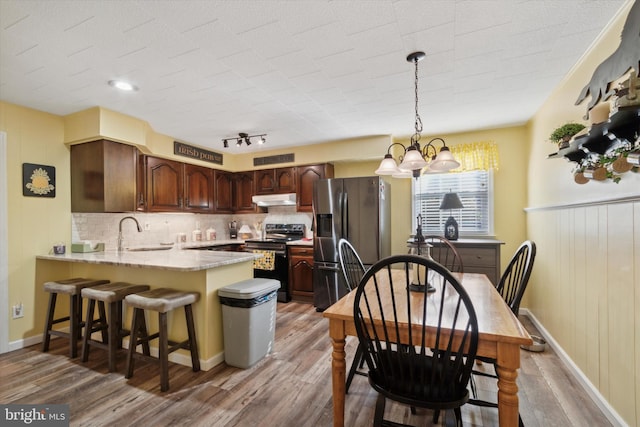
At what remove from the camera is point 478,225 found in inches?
153

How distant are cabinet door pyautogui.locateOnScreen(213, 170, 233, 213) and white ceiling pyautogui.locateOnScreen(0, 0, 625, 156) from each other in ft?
5.66

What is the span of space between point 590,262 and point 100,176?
14.7 feet

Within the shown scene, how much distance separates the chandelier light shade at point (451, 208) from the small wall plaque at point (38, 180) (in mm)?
4540

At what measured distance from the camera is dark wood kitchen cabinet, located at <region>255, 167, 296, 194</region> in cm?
472

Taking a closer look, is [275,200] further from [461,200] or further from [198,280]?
[461,200]

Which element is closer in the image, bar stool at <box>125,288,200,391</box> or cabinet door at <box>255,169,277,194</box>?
bar stool at <box>125,288,200,391</box>

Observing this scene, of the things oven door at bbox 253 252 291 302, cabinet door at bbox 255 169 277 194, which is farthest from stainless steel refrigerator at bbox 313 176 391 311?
cabinet door at bbox 255 169 277 194

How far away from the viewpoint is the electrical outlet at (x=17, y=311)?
9.27ft

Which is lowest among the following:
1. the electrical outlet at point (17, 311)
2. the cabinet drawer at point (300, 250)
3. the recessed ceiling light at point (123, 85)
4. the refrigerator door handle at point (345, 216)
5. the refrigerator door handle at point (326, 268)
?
the electrical outlet at point (17, 311)

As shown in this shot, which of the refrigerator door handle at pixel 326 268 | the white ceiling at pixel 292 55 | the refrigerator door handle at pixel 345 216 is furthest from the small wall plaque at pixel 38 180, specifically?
the refrigerator door handle at pixel 345 216

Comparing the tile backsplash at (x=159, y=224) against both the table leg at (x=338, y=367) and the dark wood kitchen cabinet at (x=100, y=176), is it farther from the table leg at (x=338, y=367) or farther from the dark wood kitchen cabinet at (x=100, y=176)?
the table leg at (x=338, y=367)

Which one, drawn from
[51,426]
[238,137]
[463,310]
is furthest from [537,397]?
[238,137]

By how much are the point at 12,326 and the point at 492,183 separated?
5602 millimetres

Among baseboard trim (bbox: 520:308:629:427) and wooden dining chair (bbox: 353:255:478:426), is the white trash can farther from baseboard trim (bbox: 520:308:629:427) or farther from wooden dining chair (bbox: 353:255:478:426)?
baseboard trim (bbox: 520:308:629:427)
